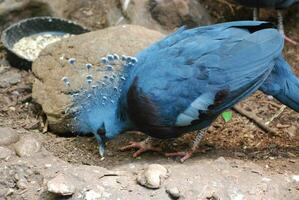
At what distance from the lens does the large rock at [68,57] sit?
437 cm

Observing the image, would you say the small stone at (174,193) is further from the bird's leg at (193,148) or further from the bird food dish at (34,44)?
the bird food dish at (34,44)

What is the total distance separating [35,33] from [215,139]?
91.3 inches

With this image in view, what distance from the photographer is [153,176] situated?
11.9 ft

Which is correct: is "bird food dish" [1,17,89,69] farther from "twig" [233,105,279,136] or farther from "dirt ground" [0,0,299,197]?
"twig" [233,105,279,136]

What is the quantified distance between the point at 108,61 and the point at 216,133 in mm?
1156

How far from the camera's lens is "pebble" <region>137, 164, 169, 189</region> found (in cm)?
361

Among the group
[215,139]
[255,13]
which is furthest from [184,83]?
[255,13]

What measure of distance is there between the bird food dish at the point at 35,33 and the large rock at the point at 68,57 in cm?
79

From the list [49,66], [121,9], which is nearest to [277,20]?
[121,9]

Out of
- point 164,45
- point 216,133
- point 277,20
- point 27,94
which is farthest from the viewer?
point 277,20

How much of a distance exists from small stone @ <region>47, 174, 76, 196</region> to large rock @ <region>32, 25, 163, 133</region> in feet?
2.58

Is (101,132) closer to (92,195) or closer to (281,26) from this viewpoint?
(92,195)

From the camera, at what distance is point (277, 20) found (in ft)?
19.3

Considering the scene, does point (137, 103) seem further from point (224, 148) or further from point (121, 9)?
point (121, 9)
